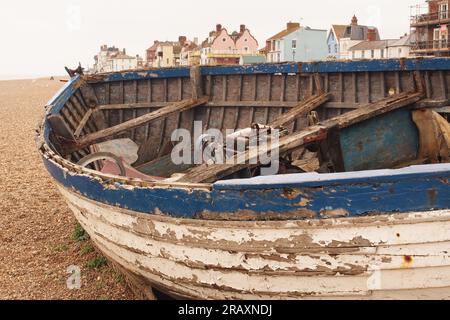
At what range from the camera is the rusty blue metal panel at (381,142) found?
231 inches

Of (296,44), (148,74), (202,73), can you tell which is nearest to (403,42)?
(296,44)

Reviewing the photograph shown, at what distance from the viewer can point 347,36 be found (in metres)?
58.6

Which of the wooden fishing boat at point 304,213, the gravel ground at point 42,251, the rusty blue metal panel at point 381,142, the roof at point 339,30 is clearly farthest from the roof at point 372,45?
the wooden fishing boat at point 304,213

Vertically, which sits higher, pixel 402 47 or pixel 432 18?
pixel 432 18

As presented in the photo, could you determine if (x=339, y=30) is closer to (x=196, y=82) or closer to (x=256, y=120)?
(x=196, y=82)

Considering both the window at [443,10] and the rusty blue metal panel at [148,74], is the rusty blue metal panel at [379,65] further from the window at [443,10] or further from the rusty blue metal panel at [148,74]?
the window at [443,10]

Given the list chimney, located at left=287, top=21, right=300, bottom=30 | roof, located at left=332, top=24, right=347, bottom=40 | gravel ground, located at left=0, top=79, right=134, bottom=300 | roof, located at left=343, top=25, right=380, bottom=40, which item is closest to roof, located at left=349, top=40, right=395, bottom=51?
roof, located at left=343, top=25, right=380, bottom=40

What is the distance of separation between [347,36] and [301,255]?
59.3 meters

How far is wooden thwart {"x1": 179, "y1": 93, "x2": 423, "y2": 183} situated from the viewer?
4.31 meters

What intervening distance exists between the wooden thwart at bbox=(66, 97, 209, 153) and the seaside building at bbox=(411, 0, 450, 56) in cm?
3773

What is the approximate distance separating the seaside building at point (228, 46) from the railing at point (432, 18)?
22.1 m

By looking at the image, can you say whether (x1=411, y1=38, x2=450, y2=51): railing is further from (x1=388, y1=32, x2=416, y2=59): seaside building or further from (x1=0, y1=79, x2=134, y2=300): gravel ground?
(x1=0, y1=79, x2=134, y2=300): gravel ground

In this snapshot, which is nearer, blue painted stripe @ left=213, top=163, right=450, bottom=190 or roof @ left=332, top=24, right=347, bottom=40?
blue painted stripe @ left=213, top=163, right=450, bottom=190

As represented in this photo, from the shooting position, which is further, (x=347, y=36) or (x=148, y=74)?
(x=347, y=36)
